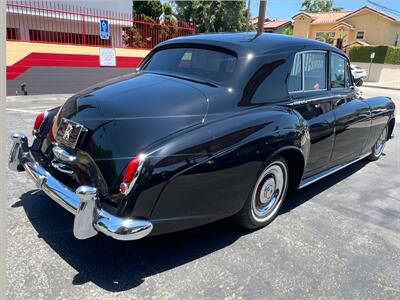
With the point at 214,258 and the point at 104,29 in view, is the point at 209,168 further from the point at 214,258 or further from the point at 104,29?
the point at 104,29

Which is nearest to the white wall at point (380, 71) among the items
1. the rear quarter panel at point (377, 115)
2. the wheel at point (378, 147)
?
the wheel at point (378, 147)

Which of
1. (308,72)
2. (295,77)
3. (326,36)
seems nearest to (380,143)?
(308,72)

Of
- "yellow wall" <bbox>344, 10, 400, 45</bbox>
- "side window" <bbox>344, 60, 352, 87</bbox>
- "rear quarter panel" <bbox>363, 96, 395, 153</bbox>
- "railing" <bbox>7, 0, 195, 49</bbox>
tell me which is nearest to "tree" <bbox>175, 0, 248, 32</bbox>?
"yellow wall" <bbox>344, 10, 400, 45</bbox>

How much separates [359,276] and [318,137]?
1.50 m

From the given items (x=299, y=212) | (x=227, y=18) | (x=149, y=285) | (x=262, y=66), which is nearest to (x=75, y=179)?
(x=149, y=285)

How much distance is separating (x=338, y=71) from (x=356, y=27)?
1578 inches

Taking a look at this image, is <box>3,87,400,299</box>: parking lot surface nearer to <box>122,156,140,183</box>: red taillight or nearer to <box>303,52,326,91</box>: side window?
<box>122,156,140,183</box>: red taillight

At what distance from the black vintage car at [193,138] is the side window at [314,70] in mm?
13

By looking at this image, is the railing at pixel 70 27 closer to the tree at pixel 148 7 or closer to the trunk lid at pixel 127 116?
the tree at pixel 148 7

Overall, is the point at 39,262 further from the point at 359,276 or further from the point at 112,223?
the point at 359,276

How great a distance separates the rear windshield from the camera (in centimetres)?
327

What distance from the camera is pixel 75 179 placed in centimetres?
276

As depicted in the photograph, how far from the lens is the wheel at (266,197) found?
3.12 m

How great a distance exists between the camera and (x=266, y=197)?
335 centimetres
